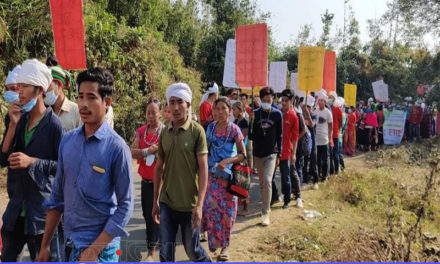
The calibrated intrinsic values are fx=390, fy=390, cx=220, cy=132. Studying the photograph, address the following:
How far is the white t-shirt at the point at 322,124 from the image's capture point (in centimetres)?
744

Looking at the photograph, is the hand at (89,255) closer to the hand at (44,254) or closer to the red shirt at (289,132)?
the hand at (44,254)

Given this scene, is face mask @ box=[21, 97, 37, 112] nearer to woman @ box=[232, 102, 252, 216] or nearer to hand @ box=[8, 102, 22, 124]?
hand @ box=[8, 102, 22, 124]

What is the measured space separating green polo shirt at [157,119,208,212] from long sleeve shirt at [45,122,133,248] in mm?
972

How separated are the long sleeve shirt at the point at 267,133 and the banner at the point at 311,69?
2.33m

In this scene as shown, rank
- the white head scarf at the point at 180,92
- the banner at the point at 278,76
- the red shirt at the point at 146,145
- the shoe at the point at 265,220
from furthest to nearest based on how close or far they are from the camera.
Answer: the banner at the point at 278,76 < the shoe at the point at 265,220 < the red shirt at the point at 146,145 < the white head scarf at the point at 180,92

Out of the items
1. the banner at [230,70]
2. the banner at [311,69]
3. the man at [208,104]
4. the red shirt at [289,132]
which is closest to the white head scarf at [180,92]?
the red shirt at [289,132]

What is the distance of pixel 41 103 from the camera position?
2639 millimetres

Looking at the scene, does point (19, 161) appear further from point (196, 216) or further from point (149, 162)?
point (149, 162)

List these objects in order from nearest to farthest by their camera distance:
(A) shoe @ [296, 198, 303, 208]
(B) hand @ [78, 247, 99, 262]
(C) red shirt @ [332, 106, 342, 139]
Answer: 1. (B) hand @ [78, 247, 99, 262]
2. (A) shoe @ [296, 198, 303, 208]
3. (C) red shirt @ [332, 106, 342, 139]

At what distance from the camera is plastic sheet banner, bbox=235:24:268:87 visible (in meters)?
6.77

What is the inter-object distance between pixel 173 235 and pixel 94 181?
1268mm

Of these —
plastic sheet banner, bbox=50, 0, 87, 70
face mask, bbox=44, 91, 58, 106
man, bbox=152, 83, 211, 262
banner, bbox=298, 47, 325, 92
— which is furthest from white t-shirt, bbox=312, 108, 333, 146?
face mask, bbox=44, 91, 58, 106

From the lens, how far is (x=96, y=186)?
2.08m

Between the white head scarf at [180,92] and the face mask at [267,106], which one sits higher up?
the white head scarf at [180,92]
